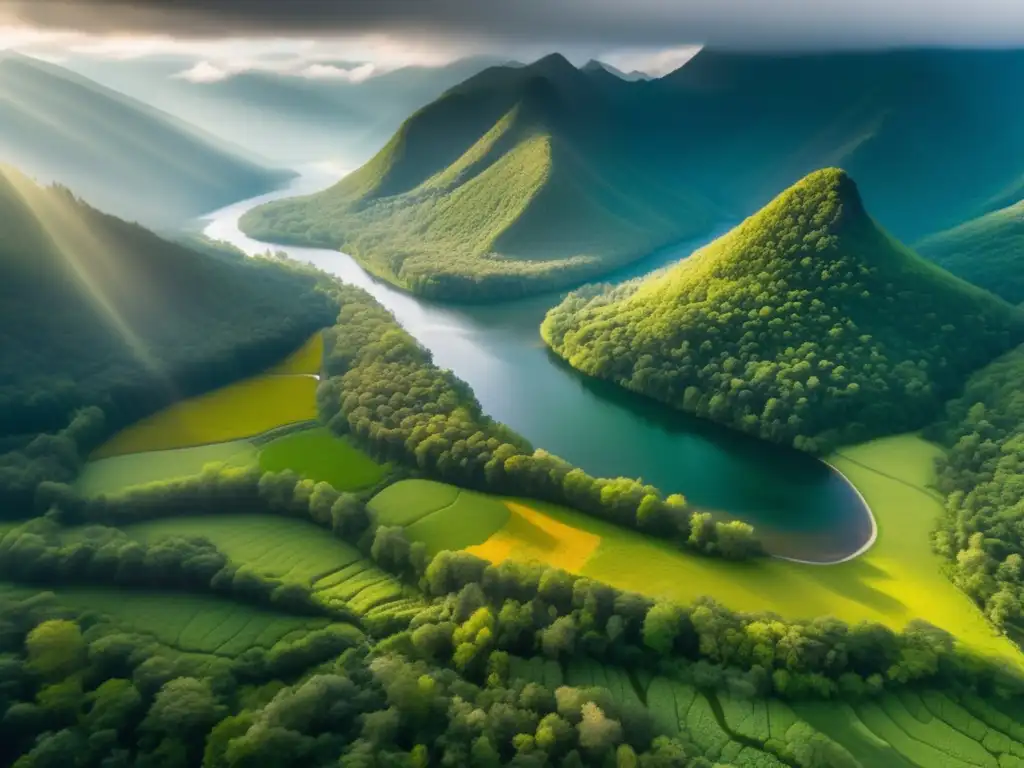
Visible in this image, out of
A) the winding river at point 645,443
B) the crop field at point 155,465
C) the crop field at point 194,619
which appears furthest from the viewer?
the crop field at point 155,465

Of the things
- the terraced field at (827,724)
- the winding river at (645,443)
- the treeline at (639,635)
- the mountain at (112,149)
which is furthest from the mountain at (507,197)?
the terraced field at (827,724)

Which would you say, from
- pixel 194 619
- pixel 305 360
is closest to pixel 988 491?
pixel 194 619

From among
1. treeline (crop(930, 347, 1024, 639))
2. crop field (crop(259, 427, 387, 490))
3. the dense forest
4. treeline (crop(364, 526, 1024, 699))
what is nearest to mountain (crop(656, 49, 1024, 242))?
treeline (crop(930, 347, 1024, 639))

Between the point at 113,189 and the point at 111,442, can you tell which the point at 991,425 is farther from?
the point at 113,189

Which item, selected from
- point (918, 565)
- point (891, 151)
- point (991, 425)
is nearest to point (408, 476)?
point (918, 565)

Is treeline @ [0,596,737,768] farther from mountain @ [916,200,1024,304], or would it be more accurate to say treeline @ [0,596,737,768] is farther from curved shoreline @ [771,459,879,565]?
mountain @ [916,200,1024,304]

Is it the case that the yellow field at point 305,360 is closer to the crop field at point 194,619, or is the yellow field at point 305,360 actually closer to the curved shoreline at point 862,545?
the crop field at point 194,619

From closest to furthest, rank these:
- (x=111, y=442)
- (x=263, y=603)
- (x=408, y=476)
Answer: (x=263, y=603), (x=408, y=476), (x=111, y=442)
